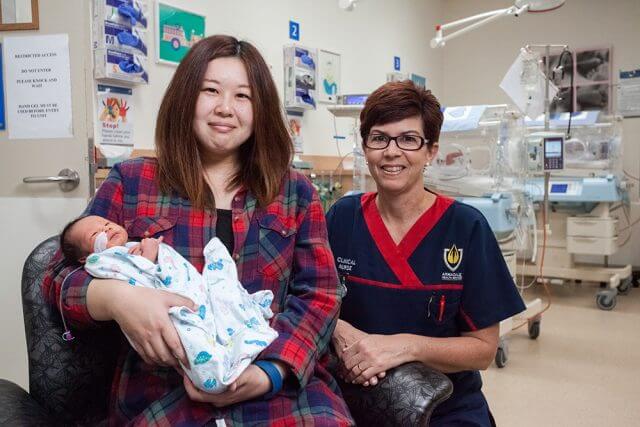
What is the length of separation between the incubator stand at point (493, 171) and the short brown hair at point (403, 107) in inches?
57.4

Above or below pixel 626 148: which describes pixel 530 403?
below

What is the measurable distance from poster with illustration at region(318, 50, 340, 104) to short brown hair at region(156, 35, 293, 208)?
2937 millimetres

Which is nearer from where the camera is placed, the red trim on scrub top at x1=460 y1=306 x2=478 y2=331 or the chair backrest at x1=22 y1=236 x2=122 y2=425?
the chair backrest at x1=22 y1=236 x2=122 y2=425

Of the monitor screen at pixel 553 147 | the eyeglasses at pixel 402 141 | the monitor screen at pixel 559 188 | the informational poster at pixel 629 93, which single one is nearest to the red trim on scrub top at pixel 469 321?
the eyeglasses at pixel 402 141

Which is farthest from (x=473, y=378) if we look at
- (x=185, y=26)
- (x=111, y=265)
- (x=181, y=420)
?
(x=185, y=26)

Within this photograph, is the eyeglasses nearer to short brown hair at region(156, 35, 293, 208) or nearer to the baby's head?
short brown hair at region(156, 35, 293, 208)

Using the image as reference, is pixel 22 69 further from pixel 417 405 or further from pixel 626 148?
pixel 626 148

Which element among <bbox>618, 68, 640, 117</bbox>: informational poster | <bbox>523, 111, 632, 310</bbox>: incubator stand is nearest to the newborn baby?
<bbox>523, 111, 632, 310</bbox>: incubator stand

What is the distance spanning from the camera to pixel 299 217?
1.32 metres

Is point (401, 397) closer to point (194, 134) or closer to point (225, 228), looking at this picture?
point (225, 228)

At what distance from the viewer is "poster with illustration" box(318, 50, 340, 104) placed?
13.7 ft

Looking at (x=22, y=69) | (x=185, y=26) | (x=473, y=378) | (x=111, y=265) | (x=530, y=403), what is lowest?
(x=530, y=403)

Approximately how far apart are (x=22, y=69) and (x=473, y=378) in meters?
1.95

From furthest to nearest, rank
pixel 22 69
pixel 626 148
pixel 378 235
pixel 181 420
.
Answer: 1. pixel 626 148
2. pixel 22 69
3. pixel 378 235
4. pixel 181 420
